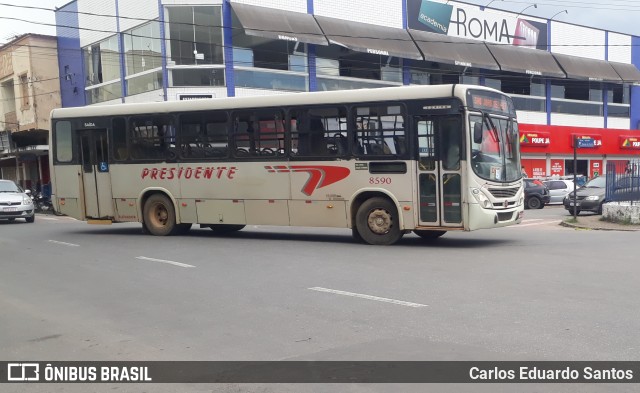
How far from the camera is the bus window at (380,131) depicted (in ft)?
41.2

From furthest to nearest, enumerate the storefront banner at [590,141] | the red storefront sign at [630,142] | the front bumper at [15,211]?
the red storefront sign at [630,142] < the storefront banner at [590,141] < the front bumper at [15,211]

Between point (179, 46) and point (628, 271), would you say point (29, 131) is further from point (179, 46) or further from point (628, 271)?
point (628, 271)

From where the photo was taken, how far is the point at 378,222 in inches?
509

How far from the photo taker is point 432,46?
33844mm

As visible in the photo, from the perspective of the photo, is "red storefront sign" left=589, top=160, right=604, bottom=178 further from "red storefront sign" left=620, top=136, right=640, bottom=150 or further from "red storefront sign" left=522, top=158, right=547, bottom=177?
"red storefront sign" left=522, top=158, right=547, bottom=177

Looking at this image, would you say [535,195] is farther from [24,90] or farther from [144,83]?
[24,90]

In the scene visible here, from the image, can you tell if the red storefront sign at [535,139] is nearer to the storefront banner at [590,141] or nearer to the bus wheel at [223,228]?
the storefront banner at [590,141]

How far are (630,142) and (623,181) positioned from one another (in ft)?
98.3

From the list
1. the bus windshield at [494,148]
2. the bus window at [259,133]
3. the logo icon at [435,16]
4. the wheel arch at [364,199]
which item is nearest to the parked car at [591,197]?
the bus windshield at [494,148]

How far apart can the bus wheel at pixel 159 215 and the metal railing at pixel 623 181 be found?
13203 mm

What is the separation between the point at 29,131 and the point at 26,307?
3019cm

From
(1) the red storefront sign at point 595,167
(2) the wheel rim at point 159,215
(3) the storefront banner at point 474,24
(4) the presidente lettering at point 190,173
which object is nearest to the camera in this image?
(4) the presidente lettering at point 190,173

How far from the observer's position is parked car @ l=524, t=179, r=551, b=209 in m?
27.8

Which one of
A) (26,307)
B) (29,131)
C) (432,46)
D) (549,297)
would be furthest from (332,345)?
(29,131)
